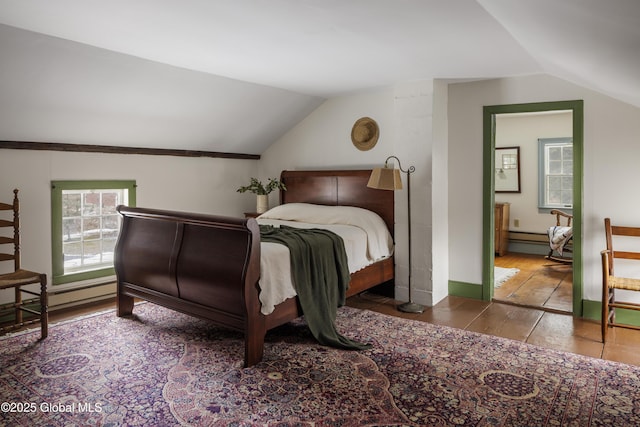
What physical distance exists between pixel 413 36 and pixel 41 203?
3.55 meters

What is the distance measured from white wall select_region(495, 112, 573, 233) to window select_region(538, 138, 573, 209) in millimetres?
78

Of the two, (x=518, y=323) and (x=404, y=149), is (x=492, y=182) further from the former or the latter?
(x=518, y=323)

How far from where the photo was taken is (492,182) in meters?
4.59

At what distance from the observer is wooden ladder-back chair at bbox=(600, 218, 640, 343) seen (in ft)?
11.4

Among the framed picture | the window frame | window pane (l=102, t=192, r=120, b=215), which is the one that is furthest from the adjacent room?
the framed picture

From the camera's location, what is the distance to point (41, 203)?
419 centimetres

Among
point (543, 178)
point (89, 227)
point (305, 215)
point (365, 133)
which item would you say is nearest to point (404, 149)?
point (365, 133)

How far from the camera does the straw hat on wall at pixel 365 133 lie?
5.12m

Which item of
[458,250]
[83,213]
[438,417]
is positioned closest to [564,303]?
[458,250]

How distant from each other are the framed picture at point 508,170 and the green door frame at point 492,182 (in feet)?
10.1

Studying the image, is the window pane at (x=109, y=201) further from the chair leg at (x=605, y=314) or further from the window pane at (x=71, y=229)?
the chair leg at (x=605, y=314)

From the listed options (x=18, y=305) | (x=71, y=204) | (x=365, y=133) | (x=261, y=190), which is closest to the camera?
(x=18, y=305)

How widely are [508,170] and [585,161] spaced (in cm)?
346

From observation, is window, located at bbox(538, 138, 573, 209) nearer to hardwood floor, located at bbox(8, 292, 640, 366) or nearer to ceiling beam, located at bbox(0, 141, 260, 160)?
hardwood floor, located at bbox(8, 292, 640, 366)
